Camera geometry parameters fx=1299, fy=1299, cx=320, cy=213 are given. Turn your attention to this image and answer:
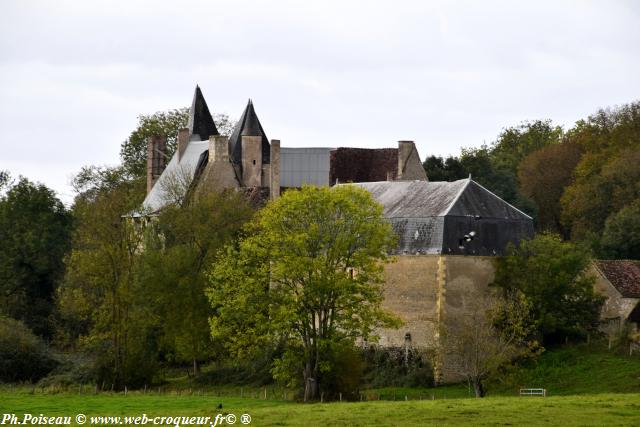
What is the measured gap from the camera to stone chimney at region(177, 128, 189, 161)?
77.9 meters

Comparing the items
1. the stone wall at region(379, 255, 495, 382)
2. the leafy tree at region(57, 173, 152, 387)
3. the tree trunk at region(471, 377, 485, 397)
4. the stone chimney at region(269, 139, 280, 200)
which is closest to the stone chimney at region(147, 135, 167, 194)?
the stone chimney at region(269, 139, 280, 200)

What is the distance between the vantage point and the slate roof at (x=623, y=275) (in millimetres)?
56812

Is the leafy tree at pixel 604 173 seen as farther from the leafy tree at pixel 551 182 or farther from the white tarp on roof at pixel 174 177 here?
the white tarp on roof at pixel 174 177

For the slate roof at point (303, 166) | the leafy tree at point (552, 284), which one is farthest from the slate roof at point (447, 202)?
the slate roof at point (303, 166)

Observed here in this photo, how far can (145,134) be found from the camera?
9612cm

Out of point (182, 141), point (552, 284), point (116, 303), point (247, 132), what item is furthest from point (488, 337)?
point (182, 141)

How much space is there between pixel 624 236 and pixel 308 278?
1032 inches

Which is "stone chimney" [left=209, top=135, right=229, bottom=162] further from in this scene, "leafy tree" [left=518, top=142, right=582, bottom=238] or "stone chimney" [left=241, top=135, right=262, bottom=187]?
"leafy tree" [left=518, top=142, right=582, bottom=238]

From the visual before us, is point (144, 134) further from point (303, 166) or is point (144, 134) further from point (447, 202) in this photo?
point (447, 202)

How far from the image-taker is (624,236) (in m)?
65.8

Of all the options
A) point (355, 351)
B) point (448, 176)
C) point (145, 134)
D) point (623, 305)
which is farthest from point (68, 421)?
point (145, 134)

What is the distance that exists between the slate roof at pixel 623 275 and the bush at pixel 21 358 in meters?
24.6

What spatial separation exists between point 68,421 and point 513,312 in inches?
755

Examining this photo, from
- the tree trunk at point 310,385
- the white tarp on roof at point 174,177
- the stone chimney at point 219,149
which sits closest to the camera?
the tree trunk at point 310,385
